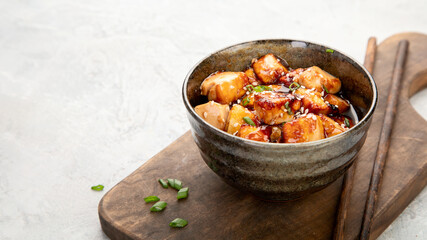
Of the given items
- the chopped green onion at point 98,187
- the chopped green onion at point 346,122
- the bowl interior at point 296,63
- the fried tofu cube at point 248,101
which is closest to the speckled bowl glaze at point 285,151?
the bowl interior at point 296,63

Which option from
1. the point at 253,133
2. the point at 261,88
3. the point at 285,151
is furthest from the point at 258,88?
the point at 285,151

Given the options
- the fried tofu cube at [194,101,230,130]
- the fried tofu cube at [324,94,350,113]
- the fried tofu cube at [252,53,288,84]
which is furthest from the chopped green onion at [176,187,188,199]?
the fried tofu cube at [324,94,350,113]

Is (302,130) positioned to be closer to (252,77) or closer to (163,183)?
(252,77)

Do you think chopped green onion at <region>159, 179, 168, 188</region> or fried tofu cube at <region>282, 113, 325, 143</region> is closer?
fried tofu cube at <region>282, 113, 325, 143</region>

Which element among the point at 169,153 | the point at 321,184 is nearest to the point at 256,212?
the point at 321,184

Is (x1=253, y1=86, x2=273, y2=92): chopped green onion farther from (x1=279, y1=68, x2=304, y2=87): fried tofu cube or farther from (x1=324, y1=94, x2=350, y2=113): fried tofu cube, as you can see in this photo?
(x1=324, y1=94, x2=350, y2=113): fried tofu cube
